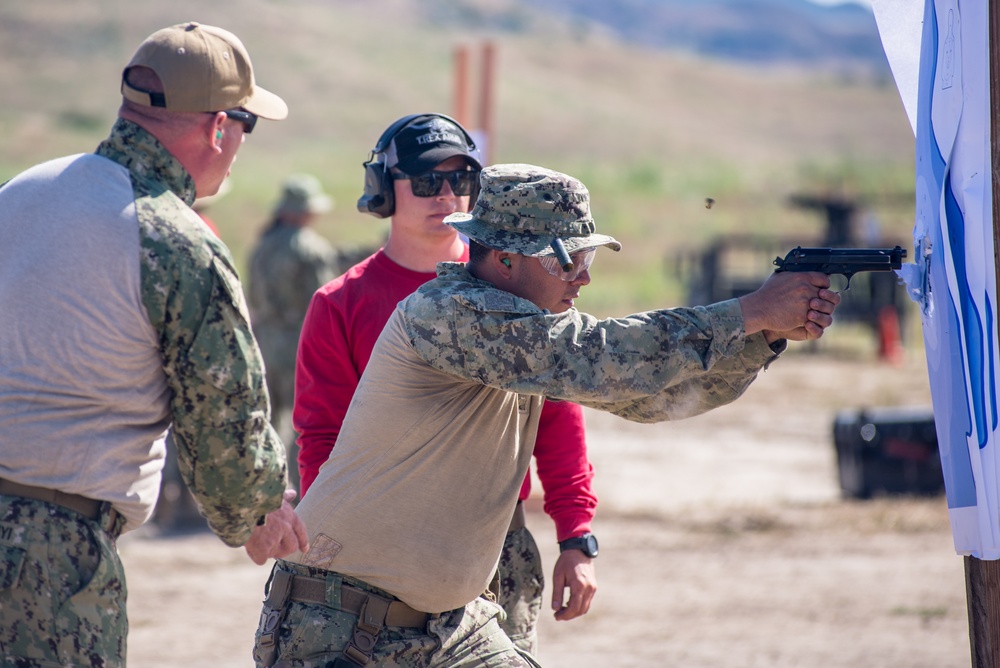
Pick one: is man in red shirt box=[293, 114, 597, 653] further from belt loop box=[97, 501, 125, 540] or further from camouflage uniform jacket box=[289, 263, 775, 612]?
belt loop box=[97, 501, 125, 540]

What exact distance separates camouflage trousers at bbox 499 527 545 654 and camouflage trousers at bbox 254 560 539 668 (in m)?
0.49

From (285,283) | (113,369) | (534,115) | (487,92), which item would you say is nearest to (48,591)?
(113,369)

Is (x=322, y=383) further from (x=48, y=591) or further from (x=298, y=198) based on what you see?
(x=298, y=198)

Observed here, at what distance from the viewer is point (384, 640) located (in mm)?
3027

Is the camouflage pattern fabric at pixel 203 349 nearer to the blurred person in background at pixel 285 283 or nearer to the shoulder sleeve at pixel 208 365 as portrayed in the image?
the shoulder sleeve at pixel 208 365

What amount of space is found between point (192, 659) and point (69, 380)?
4.04 metres

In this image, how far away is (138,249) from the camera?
2676 mm

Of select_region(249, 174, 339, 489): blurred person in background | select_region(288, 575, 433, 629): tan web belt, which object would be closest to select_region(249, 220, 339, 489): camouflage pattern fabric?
select_region(249, 174, 339, 489): blurred person in background

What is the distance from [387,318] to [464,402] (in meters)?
0.72

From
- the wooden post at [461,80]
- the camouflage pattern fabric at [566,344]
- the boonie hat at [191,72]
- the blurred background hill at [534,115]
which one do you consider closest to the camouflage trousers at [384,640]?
the camouflage pattern fabric at [566,344]

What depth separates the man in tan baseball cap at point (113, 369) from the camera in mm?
2631

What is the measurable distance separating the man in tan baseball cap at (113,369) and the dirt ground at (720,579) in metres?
3.79

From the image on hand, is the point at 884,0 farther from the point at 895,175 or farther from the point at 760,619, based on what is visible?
the point at 895,175

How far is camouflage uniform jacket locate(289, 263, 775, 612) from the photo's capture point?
9.23 ft
